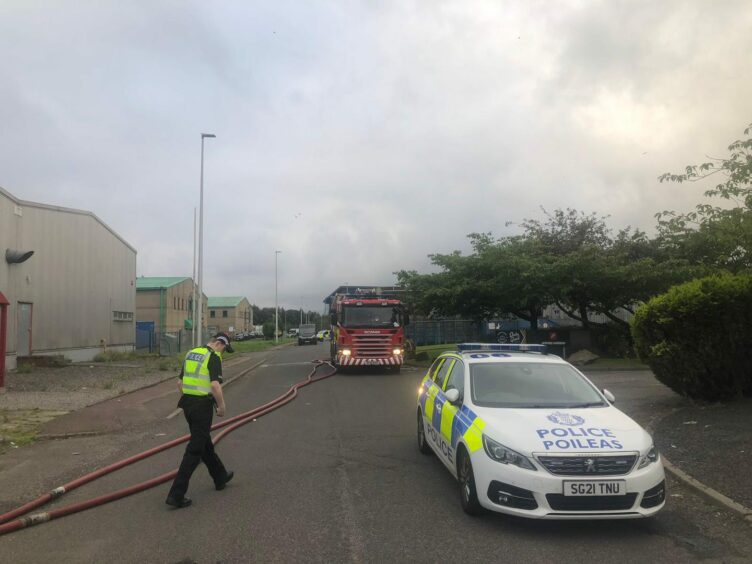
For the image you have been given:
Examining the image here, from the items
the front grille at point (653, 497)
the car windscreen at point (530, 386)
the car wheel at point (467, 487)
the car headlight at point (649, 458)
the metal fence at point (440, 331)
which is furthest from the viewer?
the metal fence at point (440, 331)

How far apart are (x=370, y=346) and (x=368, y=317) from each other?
38.6 inches

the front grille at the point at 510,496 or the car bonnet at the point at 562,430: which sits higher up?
the car bonnet at the point at 562,430

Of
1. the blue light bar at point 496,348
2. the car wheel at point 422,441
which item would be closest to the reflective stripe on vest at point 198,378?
the car wheel at point 422,441

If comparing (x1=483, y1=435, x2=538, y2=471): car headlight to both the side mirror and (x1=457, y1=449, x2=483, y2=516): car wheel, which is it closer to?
(x1=457, y1=449, x2=483, y2=516): car wheel

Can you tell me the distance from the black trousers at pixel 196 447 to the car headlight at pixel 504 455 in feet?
9.30

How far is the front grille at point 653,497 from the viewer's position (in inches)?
202

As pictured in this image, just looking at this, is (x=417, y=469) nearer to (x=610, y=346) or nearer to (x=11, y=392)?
(x=11, y=392)

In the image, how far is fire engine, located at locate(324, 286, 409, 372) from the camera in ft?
68.5

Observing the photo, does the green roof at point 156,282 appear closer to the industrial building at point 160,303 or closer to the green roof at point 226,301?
the industrial building at point 160,303

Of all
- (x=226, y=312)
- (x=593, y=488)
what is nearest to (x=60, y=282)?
(x=593, y=488)

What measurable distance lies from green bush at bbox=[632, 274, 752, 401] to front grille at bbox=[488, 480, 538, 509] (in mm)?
6337

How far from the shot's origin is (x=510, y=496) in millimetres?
5168

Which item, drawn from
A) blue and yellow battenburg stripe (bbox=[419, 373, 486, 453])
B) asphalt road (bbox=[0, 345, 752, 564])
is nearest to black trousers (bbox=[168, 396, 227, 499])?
asphalt road (bbox=[0, 345, 752, 564])

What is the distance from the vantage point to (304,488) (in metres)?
6.68
